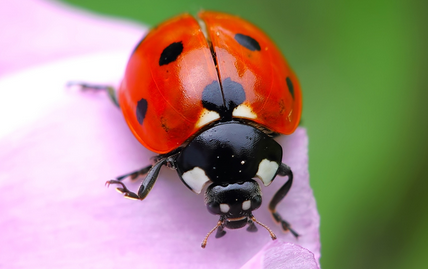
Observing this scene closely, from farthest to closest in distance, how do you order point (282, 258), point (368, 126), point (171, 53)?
point (368, 126) < point (171, 53) < point (282, 258)

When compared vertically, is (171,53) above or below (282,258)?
above

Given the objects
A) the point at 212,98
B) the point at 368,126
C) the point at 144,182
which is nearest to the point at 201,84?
the point at 212,98

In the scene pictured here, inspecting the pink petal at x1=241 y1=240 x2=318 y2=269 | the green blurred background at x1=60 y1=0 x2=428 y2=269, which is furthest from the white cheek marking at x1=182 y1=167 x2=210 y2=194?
the green blurred background at x1=60 y1=0 x2=428 y2=269

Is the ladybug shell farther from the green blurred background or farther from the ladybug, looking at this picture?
the green blurred background

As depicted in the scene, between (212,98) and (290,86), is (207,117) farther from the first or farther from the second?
(290,86)

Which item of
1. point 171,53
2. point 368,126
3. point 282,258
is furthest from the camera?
point 368,126

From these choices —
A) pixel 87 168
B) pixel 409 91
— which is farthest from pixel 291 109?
pixel 409 91
